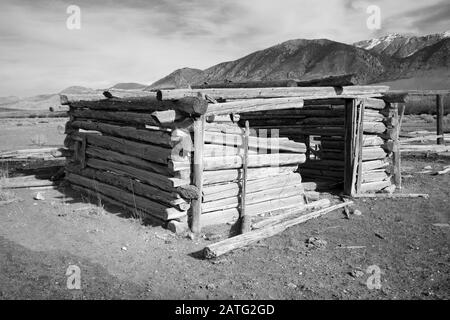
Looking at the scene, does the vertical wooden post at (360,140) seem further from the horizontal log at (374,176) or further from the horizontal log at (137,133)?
the horizontal log at (137,133)

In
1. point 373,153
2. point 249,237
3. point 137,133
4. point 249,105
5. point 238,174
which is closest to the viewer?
point 249,237

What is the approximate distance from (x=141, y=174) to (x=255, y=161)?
214 cm

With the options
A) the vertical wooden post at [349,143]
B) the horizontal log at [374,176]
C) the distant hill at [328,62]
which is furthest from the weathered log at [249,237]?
the distant hill at [328,62]

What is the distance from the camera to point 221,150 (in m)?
7.25

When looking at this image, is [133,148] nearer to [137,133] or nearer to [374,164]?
[137,133]

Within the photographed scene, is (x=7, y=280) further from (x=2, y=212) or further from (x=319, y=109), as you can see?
(x=319, y=109)

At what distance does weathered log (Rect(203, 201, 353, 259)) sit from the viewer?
5.65 meters

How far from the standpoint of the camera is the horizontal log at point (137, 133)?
6.64 metres

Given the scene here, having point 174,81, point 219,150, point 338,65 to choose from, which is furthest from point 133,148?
point 338,65

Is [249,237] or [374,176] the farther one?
[374,176]

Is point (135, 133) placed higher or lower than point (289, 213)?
higher

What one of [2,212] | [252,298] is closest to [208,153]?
[252,298]

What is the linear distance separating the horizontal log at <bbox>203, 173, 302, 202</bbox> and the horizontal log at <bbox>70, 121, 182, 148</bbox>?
105cm
